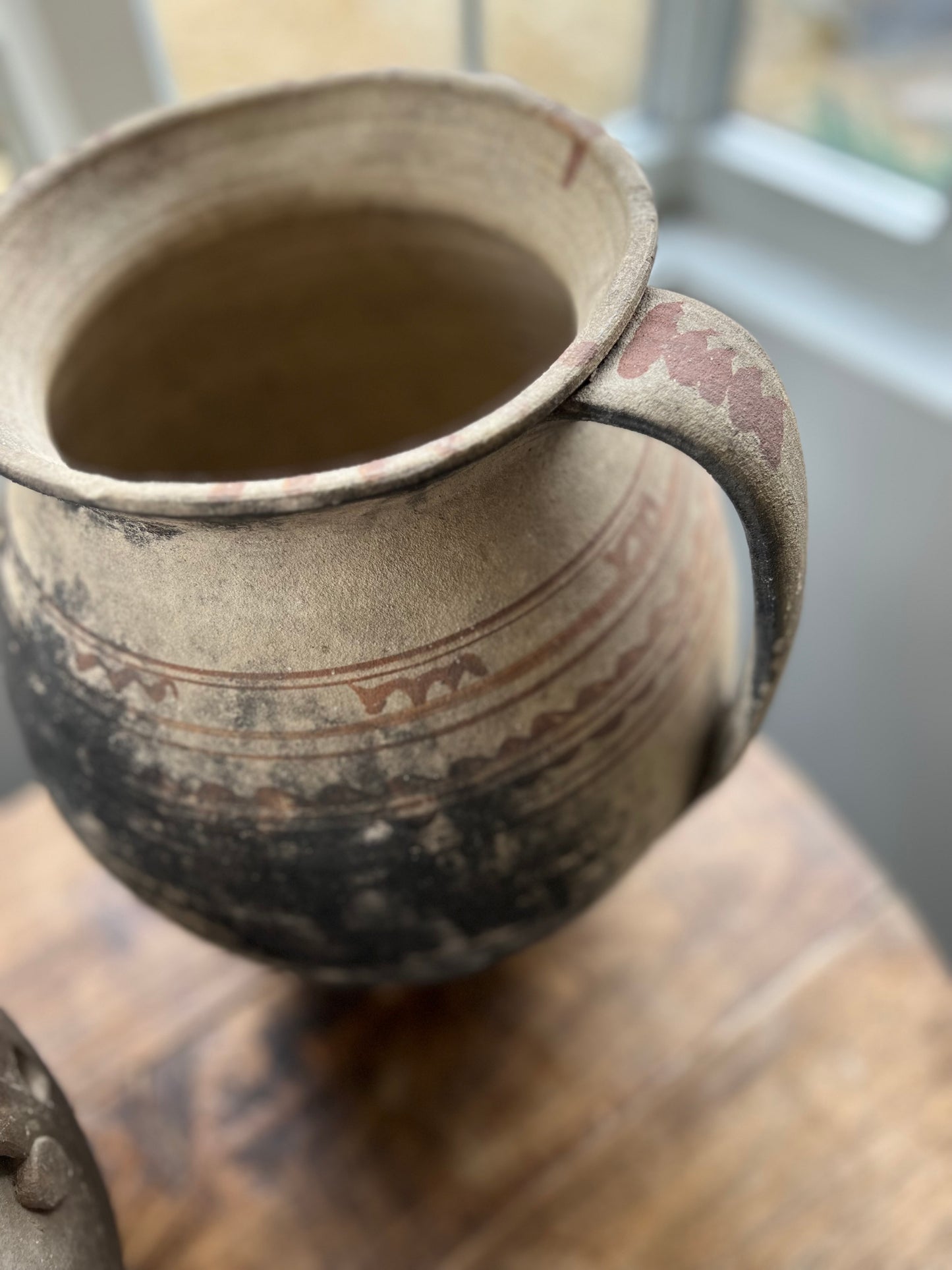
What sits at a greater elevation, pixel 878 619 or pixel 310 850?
→ pixel 310 850

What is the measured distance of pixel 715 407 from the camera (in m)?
0.38

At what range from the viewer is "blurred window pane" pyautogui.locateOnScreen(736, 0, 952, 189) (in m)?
0.97

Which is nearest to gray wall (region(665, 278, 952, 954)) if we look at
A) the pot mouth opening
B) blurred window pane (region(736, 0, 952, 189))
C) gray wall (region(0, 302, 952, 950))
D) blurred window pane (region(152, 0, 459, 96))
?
gray wall (region(0, 302, 952, 950))

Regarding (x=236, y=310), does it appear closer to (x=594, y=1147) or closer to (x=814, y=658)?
(x=594, y=1147)

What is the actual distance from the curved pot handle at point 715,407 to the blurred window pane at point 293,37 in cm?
66

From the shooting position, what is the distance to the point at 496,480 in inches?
16.6

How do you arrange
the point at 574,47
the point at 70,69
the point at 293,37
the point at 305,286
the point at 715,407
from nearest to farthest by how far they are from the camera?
the point at 715,407 → the point at 305,286 → the point at 70,69 → the point at 293,37 → the point at 574,47

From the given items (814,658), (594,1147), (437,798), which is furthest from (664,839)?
(814,658)

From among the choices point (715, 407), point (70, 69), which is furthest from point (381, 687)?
point (70, 69)

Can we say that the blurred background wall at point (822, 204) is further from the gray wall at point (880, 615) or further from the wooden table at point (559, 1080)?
the wooden table at point (559, 1080)

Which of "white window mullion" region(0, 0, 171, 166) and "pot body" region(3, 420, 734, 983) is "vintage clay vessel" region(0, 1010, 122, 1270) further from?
"white window mullion" region(0, 0, 171, 166)

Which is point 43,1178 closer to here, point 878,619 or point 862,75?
point 878,619

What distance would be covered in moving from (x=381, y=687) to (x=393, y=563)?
1.9 inches

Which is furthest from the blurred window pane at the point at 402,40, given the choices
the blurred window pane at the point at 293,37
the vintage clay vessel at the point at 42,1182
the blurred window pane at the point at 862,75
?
the vintage clay vessel at the point at 42,1182
